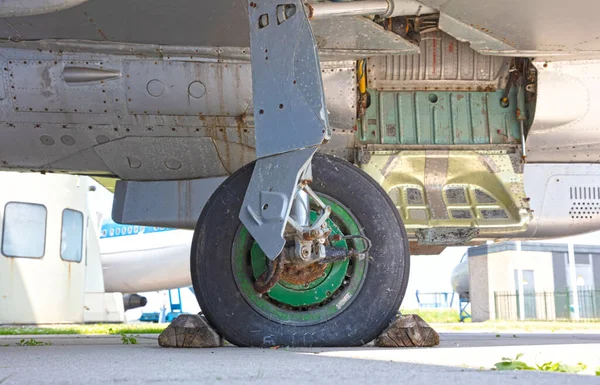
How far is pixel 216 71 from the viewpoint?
431 cm

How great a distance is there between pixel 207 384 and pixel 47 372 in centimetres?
66

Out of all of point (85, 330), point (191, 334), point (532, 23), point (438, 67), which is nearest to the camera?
point (191, 334)

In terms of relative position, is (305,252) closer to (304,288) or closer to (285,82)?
(304,288)

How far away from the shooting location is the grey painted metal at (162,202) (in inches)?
184

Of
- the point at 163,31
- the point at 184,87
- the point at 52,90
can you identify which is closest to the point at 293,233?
the point at 184,87

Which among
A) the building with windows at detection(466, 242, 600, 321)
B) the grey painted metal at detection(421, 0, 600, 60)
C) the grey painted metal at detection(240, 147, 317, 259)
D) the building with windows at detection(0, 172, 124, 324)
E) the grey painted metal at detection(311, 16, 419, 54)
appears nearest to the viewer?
the grey painted metal at detection(240, 147, 317, 259)

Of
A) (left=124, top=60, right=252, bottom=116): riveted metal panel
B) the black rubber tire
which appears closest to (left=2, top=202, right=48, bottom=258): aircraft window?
(left=124, top=60, right=252, bottom=116): riveted metal panel

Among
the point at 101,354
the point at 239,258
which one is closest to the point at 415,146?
the point at 239,258

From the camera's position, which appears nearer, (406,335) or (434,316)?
(406,335)

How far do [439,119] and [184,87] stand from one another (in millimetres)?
1738

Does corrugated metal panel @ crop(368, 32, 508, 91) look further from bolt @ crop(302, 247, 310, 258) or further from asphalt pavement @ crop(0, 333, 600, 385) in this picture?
asphalt pavement @ crop(0, 333, 600, 385)

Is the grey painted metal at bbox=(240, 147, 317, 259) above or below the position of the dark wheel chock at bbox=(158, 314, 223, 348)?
above

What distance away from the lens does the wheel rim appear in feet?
11.8

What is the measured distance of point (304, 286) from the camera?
11.9 feet
